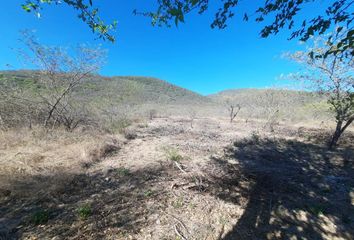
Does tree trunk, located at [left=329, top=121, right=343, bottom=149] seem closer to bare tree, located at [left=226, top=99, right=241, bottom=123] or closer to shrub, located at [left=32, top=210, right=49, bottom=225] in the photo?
shrub, located at [left=32, top=210, right=49, bottom=225]

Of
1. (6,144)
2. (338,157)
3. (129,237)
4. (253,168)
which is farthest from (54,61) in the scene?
(338,157)

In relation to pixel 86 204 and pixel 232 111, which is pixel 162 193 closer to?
pixel 86 204

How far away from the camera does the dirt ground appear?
2.64 meters

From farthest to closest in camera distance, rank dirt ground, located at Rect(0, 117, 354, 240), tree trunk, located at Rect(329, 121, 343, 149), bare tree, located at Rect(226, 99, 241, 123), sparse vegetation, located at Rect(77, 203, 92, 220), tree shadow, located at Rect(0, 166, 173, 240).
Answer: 1. bare tree, located at Rect(226, 99, 241, 123)
2. tree trunk, located at Rect(329, 121, 343, 149)
3. sparse vegetation, located at Rect(77, 203, 92, 220)
4. dirt ground, located at Rect(0, 117, 354, 240)
5. tree shadow, located at Rect(0, 166, 173, 240)

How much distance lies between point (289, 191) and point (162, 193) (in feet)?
8.52

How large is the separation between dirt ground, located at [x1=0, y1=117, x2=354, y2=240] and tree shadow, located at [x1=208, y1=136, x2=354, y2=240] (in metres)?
0.02

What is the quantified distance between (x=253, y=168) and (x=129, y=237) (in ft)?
11.9

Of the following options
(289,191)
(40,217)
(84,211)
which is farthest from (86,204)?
(289,191)

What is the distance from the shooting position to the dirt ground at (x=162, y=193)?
2645mm

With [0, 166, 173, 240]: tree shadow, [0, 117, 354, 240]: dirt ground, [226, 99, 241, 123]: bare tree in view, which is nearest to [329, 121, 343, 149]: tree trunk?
[0, 117, 354, 240]: dirt ground

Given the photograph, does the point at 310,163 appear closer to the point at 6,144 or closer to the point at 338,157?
the point at 338,157

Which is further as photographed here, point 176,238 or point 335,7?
point 176,238

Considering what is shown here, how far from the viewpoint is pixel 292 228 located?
2750 millimetres

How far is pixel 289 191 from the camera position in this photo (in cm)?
381
